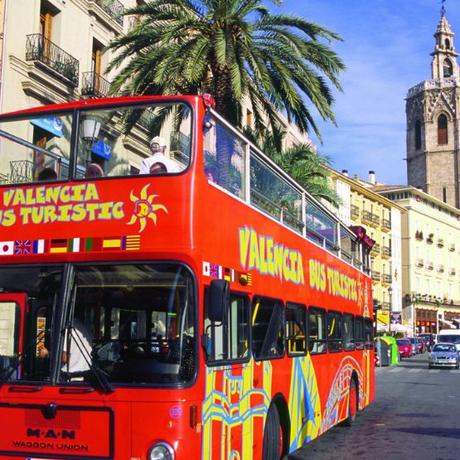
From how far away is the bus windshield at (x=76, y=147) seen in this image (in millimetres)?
6434

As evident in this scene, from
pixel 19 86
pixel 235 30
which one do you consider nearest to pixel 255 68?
pixel 235 30

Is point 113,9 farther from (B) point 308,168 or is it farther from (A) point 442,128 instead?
(A) point 442,128

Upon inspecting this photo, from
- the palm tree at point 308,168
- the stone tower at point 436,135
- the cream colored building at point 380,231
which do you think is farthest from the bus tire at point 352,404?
the stone tower at point 436,135

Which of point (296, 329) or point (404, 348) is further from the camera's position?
point (404, 348)

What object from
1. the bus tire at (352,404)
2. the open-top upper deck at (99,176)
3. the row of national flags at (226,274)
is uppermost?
the open-top upper deck at (99,176)

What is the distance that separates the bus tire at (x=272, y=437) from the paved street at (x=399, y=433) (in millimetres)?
2141

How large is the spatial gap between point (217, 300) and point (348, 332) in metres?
8.14

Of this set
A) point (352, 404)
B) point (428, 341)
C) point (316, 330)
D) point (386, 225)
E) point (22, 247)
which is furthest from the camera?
point (386, 225)

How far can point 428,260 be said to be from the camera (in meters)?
89.2

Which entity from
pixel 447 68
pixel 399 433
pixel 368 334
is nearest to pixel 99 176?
pixel 399 433

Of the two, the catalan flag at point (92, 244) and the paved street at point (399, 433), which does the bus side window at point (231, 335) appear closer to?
the catalan flag at point (92, 244)

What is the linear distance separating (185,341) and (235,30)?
12450 mm

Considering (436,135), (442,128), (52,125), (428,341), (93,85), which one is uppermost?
(442,128)

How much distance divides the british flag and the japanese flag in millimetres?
46
